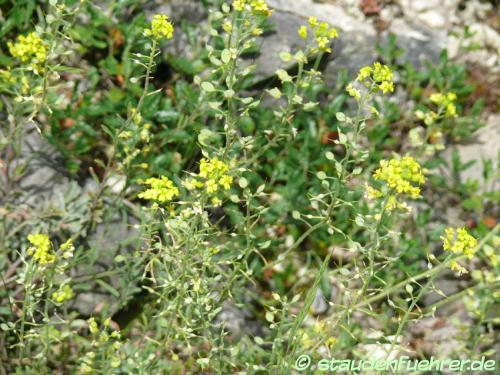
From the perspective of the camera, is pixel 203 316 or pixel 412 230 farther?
pixel 412 230

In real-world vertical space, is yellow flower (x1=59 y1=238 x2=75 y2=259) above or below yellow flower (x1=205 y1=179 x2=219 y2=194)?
below

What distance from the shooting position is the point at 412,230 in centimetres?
491

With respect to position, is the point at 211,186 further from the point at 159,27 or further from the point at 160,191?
the point at 159,27

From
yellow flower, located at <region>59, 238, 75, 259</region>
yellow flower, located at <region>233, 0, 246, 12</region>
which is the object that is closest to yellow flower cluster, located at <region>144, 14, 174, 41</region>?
yellow flower, located at <region>233, 0, 246, 12</region>

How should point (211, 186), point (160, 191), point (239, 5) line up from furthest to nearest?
point (239, 5) < point (160, 191) < point (211, 186)

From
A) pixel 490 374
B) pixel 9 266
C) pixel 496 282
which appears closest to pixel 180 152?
pixel 9 266

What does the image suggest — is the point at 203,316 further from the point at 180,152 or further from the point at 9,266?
the point at 180,152

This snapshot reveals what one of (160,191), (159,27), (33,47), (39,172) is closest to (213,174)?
(160,191)

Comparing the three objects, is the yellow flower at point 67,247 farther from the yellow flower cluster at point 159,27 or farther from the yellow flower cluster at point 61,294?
the yellow flower cluster at point 159,27

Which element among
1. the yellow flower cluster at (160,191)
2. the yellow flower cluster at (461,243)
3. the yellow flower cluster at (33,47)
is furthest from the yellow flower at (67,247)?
the yellow flower cluster at (461,243)

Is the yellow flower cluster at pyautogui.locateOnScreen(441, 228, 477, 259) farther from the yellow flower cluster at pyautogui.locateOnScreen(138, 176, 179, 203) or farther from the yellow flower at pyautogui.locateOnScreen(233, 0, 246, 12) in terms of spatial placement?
the yellow flower at pyautogui.locateOnScreen(233, 0, 246, 12)

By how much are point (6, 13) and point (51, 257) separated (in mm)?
2125

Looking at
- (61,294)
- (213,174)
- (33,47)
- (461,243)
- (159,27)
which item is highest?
(159,27)

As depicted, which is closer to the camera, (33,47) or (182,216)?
(182,216)
